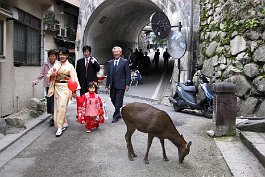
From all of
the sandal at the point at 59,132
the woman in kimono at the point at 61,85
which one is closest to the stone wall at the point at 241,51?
the woman in kimono at the point at 61,85

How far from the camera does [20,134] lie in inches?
284

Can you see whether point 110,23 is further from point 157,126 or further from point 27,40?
point 157,126

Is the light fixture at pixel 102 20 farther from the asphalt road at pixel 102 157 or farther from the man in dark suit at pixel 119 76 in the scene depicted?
the asphalt road at pixel 102 157

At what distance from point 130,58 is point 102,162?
1641 cm

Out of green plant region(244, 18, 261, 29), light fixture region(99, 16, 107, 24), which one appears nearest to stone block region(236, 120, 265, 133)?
green plant region(244, 18, 261, 29)

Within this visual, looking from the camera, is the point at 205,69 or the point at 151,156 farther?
the point at 205,69

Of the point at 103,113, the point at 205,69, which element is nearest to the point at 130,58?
the point at 205,69

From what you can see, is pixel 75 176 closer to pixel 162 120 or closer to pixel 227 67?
pixel 162 120

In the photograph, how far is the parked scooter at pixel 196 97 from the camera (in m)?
9.90

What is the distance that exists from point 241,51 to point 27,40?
6.84 m

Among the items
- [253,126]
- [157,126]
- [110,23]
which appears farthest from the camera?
[110,23]

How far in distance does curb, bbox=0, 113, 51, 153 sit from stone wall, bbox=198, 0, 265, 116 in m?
5.73

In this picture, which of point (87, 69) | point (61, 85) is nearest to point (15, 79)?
point (87, 69)

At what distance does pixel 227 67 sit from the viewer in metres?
10.9
